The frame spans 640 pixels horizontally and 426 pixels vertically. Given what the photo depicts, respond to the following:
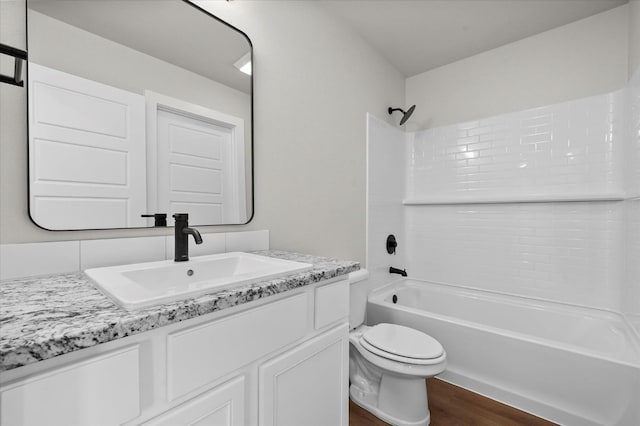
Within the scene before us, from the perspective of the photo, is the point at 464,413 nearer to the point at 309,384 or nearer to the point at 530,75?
the point at 309,384

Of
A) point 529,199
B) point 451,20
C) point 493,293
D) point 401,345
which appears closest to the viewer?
point 401,345

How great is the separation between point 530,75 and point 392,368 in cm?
239

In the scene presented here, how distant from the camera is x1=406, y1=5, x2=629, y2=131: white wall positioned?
2.00m

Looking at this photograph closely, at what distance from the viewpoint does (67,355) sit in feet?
1.72

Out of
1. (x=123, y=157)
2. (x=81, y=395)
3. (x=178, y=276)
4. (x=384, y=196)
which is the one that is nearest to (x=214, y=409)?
(x=81, y=395)

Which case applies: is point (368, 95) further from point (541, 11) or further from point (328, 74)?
point (541, 11)

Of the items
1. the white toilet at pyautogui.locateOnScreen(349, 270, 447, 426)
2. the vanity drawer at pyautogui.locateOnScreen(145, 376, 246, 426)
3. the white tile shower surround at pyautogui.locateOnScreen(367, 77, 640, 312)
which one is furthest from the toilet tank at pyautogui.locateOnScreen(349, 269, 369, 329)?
the vanity drawer at pyautogui.locateOnScreen(145, 376, 246, 426)

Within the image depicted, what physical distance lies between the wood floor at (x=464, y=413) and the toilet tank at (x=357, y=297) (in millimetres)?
481

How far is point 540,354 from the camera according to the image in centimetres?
161

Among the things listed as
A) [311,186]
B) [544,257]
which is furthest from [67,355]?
[544,257]

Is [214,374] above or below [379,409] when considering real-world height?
above

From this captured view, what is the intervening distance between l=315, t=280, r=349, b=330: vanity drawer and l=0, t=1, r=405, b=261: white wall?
1.90ft

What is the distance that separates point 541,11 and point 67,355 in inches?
Answer: 115

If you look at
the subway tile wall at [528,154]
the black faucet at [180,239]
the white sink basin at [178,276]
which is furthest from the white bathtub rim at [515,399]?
the black faucet at [180,239]
